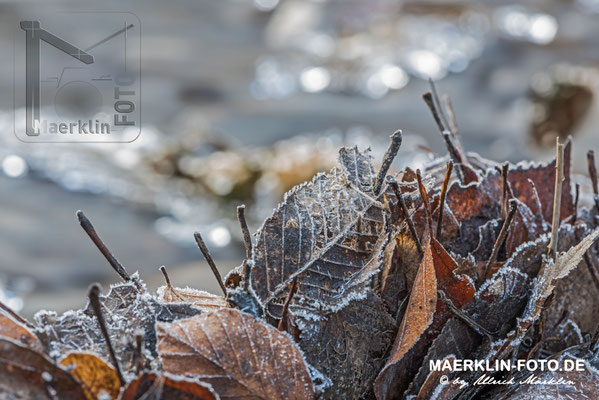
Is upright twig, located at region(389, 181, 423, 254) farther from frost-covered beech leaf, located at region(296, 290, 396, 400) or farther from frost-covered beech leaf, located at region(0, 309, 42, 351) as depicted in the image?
frost-covered beech leaf, located at region(0, 309, 42, 351)

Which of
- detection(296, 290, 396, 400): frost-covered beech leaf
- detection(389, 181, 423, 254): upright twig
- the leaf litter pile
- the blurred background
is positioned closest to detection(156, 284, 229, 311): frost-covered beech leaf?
the leaf litter pile

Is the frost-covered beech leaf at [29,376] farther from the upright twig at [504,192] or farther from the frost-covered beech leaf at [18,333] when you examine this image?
the upright twig at [504,192]

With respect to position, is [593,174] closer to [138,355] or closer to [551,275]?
[551,275]

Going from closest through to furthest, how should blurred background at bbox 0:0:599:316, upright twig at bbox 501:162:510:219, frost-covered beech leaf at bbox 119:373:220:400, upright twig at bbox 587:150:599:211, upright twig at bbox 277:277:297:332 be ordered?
frost-covered beech leaf at bbox 119:373:220:400
upright twig at bbox 277:277:297:332
upright twig at bbox 501:162:510:219
upright twig at bbox 587:150:599:211
blurred background at bbox 0:0:599:316

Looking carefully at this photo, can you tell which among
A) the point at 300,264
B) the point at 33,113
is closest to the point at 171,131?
the point at 33,113

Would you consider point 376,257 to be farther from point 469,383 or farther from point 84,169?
point 84,169

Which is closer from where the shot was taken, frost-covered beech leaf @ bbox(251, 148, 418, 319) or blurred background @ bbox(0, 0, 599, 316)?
frost-covered beech leaf @ bbox(251, 148, 418, 319)

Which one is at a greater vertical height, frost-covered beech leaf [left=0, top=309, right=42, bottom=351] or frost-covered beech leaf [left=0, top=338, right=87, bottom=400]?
frost-covered beech leaf [left=0, top=309, right=42, bottom=351]
